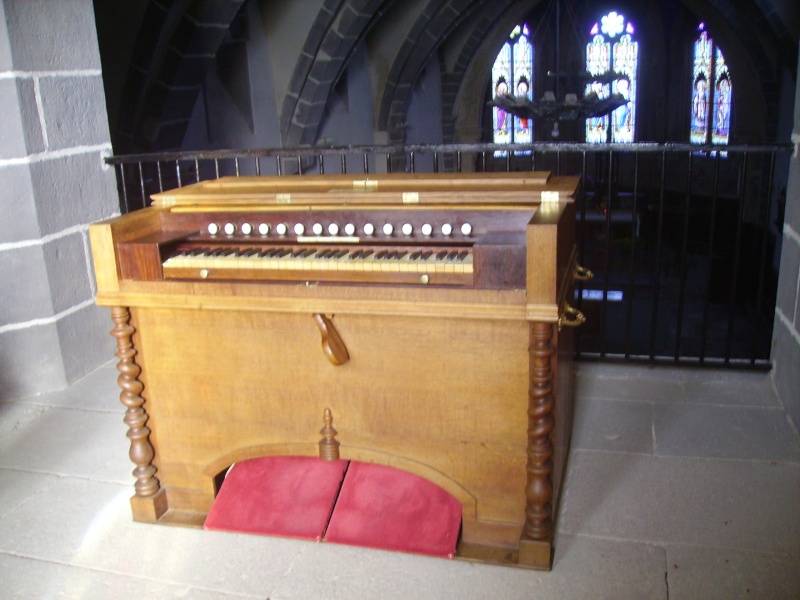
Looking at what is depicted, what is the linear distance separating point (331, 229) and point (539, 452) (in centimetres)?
85

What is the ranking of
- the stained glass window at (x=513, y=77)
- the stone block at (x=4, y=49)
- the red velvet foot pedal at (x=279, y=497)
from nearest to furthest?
the red velvet foot pedal at (x=279, y=497) < the stone block at (x=4, y=49) < the stained glass window at (x=513, y=77)

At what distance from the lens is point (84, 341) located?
12.3 feet

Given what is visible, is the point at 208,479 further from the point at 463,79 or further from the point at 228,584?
the point at 463,79

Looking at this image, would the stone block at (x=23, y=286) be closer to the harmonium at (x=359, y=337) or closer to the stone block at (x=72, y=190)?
the stone block at (x=72, y=190)

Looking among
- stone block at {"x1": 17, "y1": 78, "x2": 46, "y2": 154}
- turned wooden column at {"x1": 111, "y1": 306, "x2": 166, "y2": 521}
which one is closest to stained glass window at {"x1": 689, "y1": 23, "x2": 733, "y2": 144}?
stone block at {"x1": 17, "y1": 78, "x2": 46, "y2": 154}

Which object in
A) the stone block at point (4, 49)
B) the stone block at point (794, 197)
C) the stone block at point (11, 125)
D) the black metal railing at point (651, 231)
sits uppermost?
the stone block at point (4, 49)

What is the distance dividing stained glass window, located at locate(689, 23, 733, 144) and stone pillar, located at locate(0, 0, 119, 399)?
1250 cm

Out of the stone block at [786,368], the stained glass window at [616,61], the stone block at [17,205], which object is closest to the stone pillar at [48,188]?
the stone block at [17,205]

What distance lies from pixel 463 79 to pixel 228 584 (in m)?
13.4

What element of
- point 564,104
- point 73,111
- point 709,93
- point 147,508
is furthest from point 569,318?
point 709,93

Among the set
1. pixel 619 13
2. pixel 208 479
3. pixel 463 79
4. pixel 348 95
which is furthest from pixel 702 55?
pixel 208 479

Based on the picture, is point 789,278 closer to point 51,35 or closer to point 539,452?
point 539,452

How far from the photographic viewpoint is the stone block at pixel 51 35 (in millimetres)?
3299

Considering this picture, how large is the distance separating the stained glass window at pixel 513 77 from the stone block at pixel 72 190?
13.6 metres
